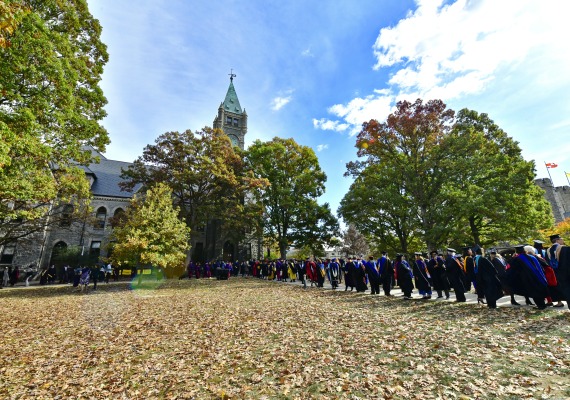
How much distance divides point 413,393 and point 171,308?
388 inches

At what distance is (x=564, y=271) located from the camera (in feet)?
23.1

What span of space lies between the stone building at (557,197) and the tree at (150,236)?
195 feet

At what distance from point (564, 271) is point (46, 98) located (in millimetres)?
18174

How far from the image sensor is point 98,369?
5.12 metres

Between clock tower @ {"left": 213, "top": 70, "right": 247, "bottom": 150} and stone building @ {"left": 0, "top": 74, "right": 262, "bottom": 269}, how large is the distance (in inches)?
694

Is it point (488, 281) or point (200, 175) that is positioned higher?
point (200, 175)

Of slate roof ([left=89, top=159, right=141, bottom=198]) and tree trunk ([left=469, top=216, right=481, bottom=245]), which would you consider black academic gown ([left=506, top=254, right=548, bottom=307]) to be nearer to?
tree trunk ([left=469, top=216, right=481, bottom=245])

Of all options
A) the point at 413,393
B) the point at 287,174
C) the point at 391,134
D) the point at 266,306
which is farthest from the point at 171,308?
the point at 287,174

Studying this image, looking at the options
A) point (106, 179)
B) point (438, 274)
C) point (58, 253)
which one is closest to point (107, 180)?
point (106, 179)

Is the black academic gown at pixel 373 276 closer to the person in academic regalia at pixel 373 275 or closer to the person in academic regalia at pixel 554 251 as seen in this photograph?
the person in academic regalia at pixel 373 275

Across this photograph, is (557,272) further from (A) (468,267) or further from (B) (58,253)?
(B) (58,253)

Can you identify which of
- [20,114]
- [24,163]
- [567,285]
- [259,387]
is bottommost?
[259,387]

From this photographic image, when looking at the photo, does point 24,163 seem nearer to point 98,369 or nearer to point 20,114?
point 20,114

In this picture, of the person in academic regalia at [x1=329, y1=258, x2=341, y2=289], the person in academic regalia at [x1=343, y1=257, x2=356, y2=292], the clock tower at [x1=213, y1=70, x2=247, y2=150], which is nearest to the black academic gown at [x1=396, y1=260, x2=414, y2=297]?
the person in academic regalia at [x1=343, y1=257, x2=356, y2=292]
